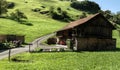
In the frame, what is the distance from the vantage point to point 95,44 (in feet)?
207

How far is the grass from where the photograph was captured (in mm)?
36062

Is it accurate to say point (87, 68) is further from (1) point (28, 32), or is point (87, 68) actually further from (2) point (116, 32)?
(2) point (116, 32)

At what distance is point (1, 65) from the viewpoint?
124 ft

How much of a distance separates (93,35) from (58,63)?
2655 centimetres

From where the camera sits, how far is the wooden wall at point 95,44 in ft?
199

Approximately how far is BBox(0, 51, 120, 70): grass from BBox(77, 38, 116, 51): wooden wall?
11728mm

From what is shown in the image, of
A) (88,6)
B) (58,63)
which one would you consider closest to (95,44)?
(58,63)

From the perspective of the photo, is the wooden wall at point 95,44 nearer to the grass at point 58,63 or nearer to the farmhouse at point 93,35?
the farmhouse at point 93,35

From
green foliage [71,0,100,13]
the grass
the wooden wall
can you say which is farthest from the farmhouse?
green foliage [71,0,100,13]

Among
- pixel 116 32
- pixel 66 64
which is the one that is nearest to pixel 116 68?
pixel 66 64

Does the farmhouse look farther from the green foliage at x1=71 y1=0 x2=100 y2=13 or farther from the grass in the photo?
the green foliage at x1=71 y1=0 x2=100 y2=13

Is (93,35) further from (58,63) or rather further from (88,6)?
(88,6)

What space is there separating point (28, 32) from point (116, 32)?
36.7 m

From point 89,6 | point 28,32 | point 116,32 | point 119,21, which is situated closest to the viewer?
point 28,32
